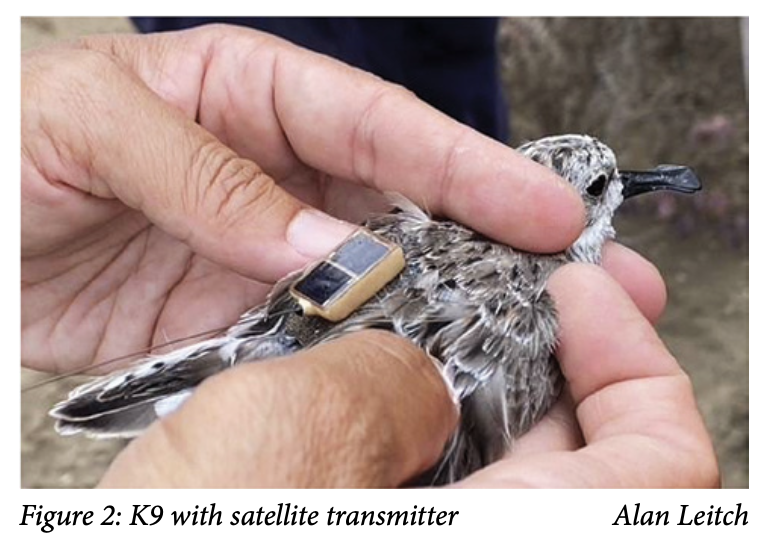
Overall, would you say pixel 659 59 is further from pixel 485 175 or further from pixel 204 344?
pixel 204 344

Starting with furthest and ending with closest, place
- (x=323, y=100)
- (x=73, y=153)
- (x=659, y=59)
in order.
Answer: (x=659, y=59), (x=323, y=100), (x=73, y=153)

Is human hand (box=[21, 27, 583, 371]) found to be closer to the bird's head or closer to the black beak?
the bird's head

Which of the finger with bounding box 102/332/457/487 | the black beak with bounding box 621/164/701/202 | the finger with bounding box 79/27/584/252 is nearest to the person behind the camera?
the finger with bounding box 102/332/457/487

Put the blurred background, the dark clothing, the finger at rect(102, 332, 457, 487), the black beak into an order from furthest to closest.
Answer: the blurred background
the dark clothing
the black beak
the finger at rect(102, 332, 457, 487)

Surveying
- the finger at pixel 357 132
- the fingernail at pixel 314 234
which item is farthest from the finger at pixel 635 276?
the fingernail at pixel 314 234

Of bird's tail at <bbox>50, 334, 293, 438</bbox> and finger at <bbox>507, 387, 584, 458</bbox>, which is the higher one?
bird's tail at <bbox>50, 334, 293, 438</bbox>

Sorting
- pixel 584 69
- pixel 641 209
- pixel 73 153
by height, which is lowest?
pixel 641 209

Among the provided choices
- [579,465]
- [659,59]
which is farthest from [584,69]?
[579,465]

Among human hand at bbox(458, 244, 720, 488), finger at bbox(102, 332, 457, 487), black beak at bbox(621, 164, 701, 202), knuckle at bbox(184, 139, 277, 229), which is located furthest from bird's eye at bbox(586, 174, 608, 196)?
finger at bbox(102, 332, 457, 487)

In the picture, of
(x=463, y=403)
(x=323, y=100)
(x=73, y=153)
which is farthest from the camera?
(x=323, y=100)

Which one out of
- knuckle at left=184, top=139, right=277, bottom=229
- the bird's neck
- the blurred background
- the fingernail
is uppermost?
knuckle at left=184, top=139, right=277, bottom=229
